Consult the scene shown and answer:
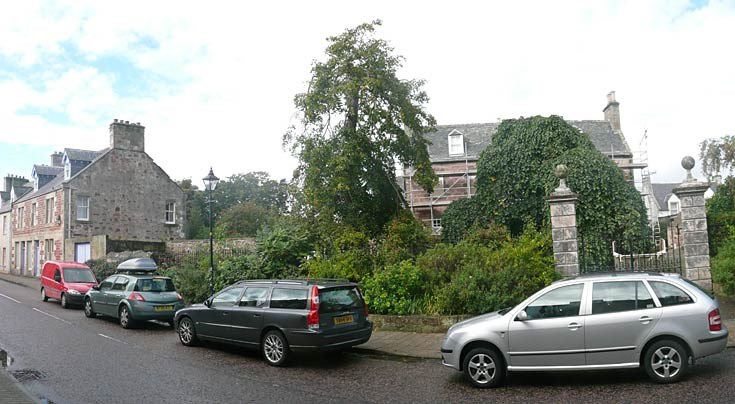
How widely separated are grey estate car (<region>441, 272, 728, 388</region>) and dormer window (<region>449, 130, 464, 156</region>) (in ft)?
96.3

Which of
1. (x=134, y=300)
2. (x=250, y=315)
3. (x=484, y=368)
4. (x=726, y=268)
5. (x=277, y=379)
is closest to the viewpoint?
(x=484, y=368)

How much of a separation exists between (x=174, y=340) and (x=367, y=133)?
941cm

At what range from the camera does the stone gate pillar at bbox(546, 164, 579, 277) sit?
40.1ft

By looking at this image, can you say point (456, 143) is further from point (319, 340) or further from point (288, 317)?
point (319, 340)

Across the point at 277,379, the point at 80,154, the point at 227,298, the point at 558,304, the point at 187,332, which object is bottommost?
the point at 277,379

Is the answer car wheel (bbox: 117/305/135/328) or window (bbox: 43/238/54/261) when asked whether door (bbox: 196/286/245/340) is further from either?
window (bbox: 43/238/54/261)

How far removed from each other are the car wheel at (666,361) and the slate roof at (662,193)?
5668cm

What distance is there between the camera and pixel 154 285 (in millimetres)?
14906

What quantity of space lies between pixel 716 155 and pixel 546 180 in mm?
7974

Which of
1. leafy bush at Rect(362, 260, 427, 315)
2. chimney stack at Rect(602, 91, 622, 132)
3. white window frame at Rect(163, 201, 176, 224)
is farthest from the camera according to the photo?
chimney stack at Rect(602, 91, 622, 132)

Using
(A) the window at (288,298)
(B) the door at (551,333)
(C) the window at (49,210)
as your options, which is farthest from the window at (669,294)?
(C) the window at (49,210)

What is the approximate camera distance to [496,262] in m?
12.6

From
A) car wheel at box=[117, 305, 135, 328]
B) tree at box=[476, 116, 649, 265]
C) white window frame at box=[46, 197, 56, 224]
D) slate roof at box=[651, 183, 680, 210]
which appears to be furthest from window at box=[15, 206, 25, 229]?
slate roof at box=[651, 183, 680, 210]

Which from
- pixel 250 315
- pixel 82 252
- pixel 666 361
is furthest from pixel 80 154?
pixel 666 361
